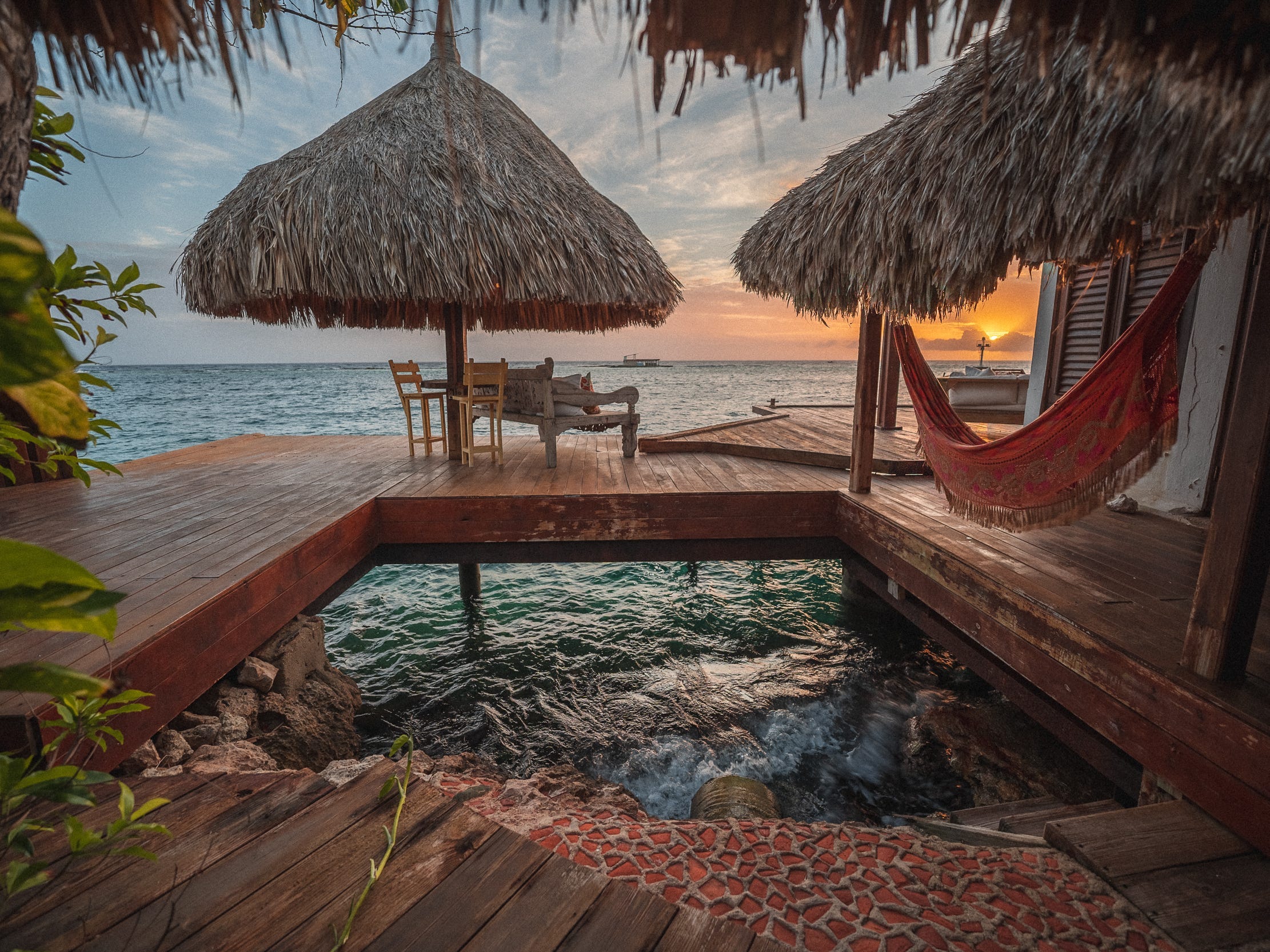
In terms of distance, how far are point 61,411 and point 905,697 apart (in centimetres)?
417

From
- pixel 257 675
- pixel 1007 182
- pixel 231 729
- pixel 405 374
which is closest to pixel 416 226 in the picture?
pixel 405 374

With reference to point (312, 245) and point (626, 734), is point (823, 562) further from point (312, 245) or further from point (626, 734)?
point (312, 245)

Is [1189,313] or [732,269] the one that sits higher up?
[732,269]

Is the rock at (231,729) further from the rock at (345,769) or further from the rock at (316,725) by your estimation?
the rock at (345,769)

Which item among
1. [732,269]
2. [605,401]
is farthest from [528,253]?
[732,269]

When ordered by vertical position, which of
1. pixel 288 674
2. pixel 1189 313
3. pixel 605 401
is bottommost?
pixel 288 674

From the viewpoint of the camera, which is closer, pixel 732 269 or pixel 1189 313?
pixel 1189 313

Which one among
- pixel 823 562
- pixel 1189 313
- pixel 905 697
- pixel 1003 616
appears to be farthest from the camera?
pixel 823 562

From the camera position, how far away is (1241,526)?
4.69 feet

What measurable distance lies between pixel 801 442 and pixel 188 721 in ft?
14.3

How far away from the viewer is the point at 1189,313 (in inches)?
124

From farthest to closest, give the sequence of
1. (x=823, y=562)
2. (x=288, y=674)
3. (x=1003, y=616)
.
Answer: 1. (x=823, y=562)
2. (x=288, y=674)
3. (x=1003, y=616)

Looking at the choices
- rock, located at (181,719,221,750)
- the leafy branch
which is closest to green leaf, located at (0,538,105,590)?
the leafy branch

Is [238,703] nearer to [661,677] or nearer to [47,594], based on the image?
[47,594]
